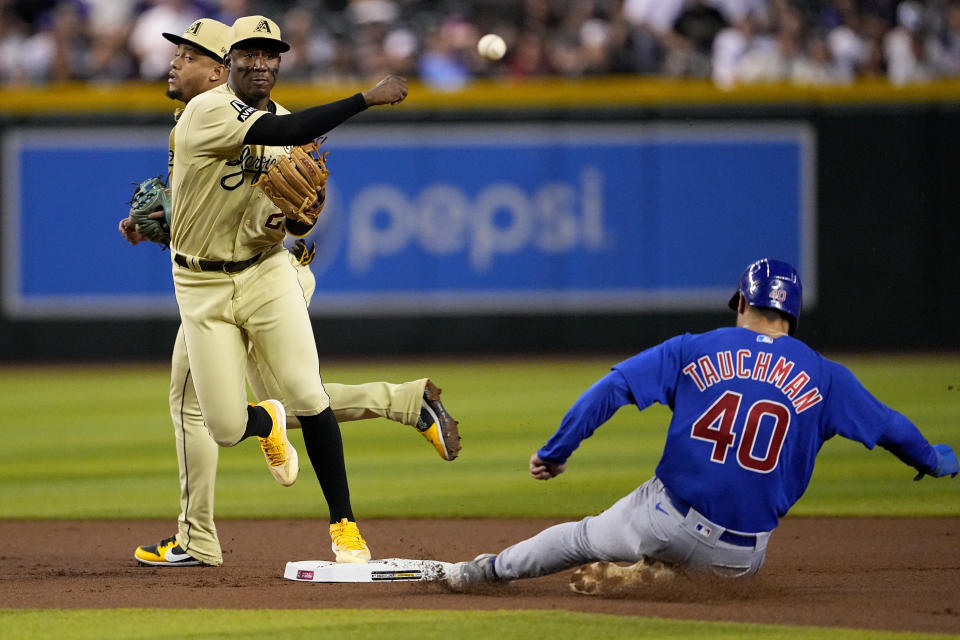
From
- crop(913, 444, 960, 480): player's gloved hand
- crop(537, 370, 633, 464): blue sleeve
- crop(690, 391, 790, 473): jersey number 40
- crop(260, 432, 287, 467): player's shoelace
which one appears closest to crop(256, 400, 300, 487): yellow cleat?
crop(260, 432, 287, 467): player's shoelace

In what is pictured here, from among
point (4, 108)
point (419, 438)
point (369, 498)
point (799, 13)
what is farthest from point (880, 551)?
point (4, 108)

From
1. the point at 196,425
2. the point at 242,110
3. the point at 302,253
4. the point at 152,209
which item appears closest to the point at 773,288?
the point at 242,110

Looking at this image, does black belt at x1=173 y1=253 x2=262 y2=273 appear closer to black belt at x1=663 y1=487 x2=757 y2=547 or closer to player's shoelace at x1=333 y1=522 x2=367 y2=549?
player's shoelace at x1=333 y1=522 x2=367 y2=549

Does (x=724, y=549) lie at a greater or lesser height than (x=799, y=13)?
lesser

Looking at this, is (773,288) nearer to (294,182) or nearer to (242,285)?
(294,182)

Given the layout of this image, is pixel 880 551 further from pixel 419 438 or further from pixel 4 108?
pixel 4 108

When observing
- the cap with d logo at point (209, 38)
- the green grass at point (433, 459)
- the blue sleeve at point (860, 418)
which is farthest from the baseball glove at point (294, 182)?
the green grass at point (433, 459)

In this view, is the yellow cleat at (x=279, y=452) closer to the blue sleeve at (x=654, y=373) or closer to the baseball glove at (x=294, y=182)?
the baseball glove at (x=294, y=182)
